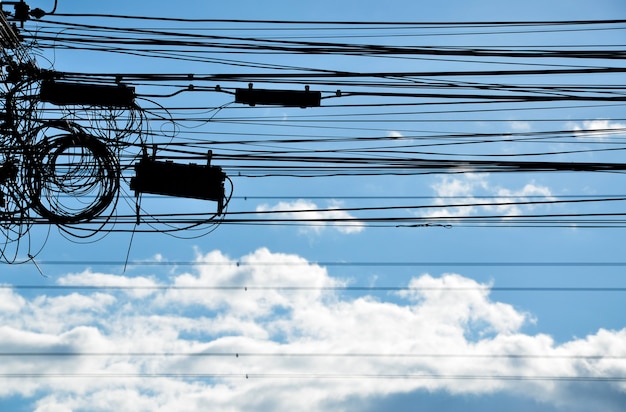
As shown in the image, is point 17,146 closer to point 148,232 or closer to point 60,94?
point 60,94

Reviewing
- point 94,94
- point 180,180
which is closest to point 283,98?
point 180,180

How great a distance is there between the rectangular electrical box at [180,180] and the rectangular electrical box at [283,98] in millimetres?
1153

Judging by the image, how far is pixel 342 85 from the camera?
28.3ft

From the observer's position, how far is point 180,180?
8.73m

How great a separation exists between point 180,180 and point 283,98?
6.01 ft

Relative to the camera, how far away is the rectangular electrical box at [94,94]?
28.7ft

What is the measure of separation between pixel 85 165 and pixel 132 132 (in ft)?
2.69

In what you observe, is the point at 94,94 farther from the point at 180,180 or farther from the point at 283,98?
the point at 283,98

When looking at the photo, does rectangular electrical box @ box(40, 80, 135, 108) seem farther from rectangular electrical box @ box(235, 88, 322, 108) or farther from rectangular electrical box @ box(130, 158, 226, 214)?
rectangular electrical box @ box(235, 88, 322, 108)

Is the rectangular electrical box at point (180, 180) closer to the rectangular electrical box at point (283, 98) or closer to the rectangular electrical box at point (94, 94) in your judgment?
the rectangular electrical box at point (94, 94)

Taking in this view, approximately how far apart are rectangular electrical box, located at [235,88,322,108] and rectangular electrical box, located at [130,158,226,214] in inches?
45.4

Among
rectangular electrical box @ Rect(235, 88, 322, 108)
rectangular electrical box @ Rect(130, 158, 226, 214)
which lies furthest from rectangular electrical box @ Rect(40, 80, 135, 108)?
rectangular electrical box @ Rect(235, 88, 322, 108)

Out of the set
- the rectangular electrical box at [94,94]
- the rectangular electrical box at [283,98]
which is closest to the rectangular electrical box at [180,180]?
the rectangular electrical box at [94,94]

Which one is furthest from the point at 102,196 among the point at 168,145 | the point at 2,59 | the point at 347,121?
the point at 347,121
